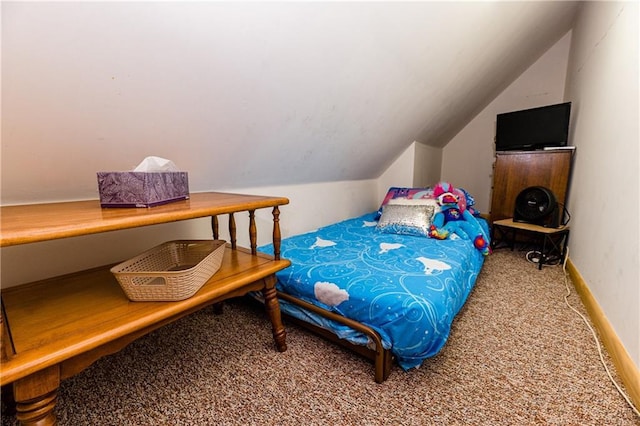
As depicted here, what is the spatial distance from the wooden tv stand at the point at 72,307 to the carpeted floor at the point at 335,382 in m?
0.38

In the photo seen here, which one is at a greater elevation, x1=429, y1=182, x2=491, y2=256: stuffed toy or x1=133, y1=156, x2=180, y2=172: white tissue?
x1=133, y1=156, x2=180, y2=172: white tissue

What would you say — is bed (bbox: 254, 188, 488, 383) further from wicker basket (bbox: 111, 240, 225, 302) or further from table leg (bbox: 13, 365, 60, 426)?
table leg (bbox: 13, 365, 60, 426)

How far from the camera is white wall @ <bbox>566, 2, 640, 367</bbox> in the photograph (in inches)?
49.9

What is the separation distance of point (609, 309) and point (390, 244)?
116 centimetres

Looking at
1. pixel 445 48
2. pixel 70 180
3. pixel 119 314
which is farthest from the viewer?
pixel 445 48

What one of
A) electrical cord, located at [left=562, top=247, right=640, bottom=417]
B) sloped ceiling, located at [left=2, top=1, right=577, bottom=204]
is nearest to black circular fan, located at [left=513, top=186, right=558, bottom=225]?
electrical cord, located at [left=562, top=247, right=640, bottom=417]

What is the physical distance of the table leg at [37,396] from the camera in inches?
27.1

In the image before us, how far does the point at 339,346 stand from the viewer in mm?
1402

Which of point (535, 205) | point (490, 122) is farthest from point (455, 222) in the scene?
point (490, 122)

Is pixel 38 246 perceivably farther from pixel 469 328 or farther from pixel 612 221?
pixel 612 221

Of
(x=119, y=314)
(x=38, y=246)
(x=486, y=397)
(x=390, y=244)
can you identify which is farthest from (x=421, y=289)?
(x=38, y=246)

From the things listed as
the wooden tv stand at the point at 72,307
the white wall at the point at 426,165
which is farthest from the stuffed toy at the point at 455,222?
the wooden tv stand at the point at 72,307

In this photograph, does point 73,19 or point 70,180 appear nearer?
point 73,19

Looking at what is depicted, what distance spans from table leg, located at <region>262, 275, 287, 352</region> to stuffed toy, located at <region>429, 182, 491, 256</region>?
4.58 ft
